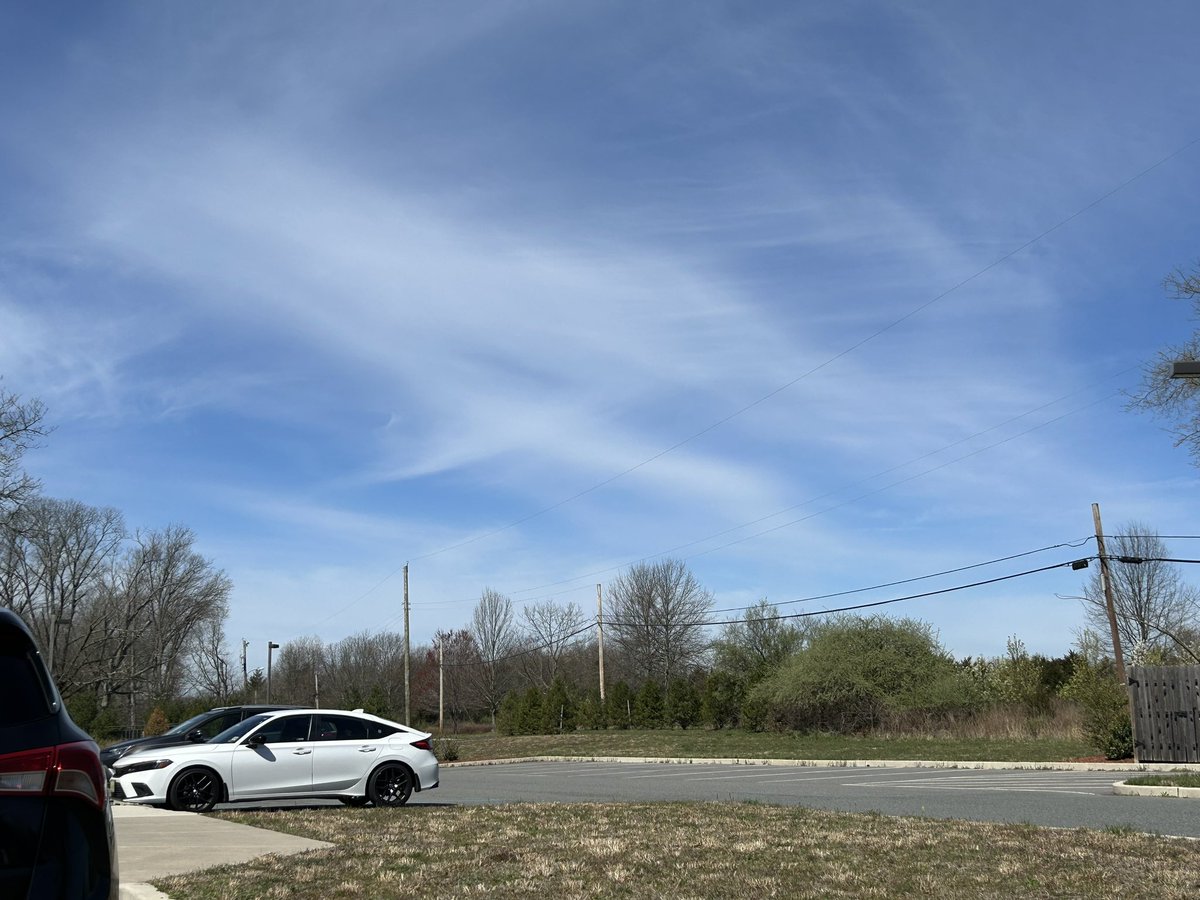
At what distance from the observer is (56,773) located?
148 inches

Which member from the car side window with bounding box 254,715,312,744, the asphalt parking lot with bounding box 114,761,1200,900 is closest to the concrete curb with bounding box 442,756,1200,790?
the asphalt parking lot with bounding box 114,761,1200,900

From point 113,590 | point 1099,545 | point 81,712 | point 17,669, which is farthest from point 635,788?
point 113,590

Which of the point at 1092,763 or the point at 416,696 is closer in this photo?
the point at 1092,763

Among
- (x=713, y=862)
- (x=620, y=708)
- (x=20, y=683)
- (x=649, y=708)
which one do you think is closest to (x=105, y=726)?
(x=620, y=708)

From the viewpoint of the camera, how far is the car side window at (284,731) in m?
16.7

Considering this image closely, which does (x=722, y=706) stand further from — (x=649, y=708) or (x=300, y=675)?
(x=300, y=675)

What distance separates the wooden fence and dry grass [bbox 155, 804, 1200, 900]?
1578cm

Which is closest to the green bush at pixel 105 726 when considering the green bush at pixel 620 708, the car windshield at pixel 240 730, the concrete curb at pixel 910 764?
the green bush at pixel 620 708

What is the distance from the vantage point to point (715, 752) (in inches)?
1428

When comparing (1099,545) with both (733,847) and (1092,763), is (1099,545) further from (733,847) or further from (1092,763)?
(733,847)

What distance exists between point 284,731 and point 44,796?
45.2 feet

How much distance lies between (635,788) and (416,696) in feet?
250

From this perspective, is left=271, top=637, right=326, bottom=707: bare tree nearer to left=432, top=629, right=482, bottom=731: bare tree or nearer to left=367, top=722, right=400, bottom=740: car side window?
left=432, top=629, right=482, bottom=731: bare tree

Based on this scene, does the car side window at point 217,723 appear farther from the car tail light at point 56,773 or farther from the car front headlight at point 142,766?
the car tail light at point 56,773
